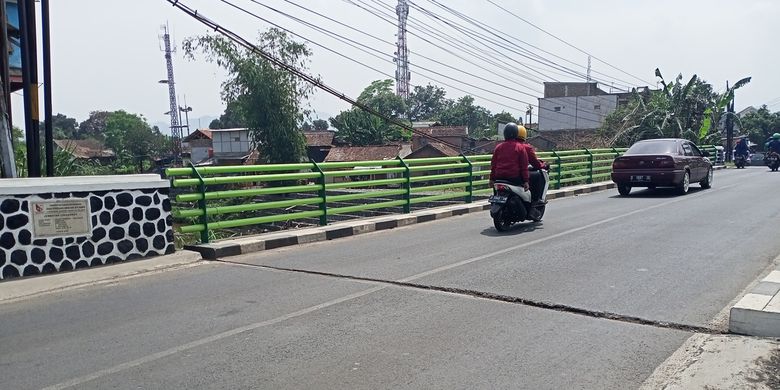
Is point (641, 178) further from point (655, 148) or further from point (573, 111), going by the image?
point (573, 111)

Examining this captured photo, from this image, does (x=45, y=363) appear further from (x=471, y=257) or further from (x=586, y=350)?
(x=471, y=257)

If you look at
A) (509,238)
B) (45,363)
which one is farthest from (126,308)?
(509,238)

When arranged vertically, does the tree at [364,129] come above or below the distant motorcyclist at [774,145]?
above

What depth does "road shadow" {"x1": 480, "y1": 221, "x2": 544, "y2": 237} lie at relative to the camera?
10.6 meters

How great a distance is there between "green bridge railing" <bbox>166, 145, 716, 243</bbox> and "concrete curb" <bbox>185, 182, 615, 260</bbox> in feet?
Answer: 1.04

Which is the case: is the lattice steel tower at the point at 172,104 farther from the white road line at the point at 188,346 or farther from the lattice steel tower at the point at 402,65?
the white road line at the point at 188,346

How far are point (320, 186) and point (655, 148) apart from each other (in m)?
9.96

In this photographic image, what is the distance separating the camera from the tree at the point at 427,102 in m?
119

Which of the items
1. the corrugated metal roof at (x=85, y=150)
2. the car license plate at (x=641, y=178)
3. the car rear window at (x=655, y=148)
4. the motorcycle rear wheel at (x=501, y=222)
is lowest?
the motorcycle rear wheel at (x=501, y=222)

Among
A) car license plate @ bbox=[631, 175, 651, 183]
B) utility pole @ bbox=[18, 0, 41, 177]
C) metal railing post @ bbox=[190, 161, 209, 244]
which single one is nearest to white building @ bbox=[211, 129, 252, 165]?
car license plate @ bbox=[631, 175, 651, 183]

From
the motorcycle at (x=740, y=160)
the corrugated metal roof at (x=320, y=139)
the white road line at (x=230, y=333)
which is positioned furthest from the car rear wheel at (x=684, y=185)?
the corrugated metal roof at (x=320, y=139)

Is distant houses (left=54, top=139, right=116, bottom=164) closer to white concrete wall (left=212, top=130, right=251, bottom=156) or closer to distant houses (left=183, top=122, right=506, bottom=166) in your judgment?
distant houses (left=183, top=122, right=506, bottom=166)

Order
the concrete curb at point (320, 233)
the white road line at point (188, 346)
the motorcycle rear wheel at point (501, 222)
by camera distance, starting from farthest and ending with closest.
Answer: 1. the motorcycle rear wheel at point (501, 222)
2. the concrete curb at point (320, 233)
3. the white road line at point (188, 346)

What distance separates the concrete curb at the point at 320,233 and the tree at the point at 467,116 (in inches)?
3349
